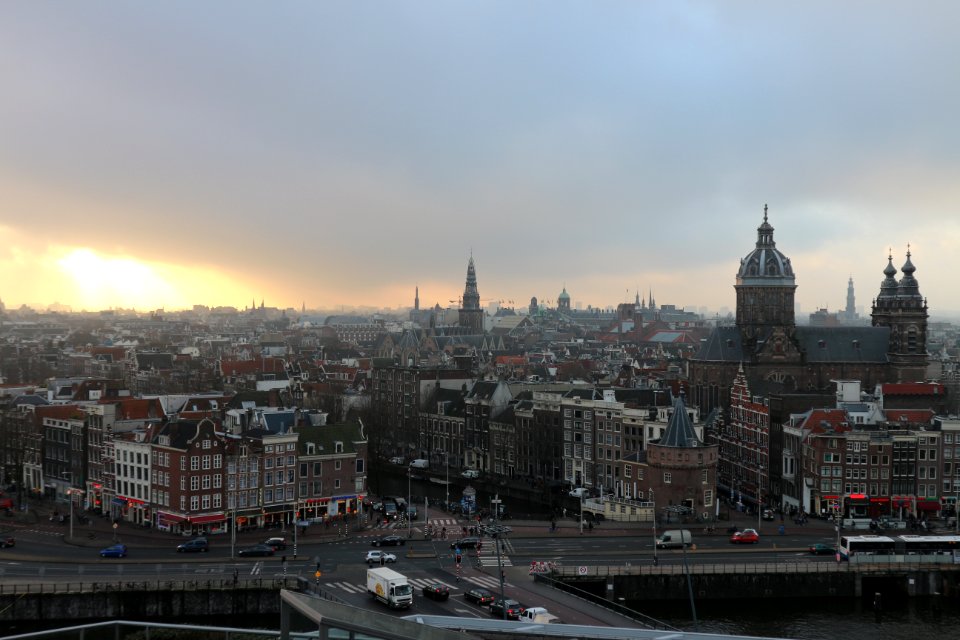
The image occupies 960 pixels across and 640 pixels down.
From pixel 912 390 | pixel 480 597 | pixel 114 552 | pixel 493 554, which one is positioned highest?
pixel 912 390

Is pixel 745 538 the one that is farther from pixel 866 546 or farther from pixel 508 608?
pixel 508 608

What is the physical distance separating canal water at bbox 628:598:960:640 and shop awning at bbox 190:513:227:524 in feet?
116

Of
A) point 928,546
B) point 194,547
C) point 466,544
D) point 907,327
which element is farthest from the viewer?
point 907,327

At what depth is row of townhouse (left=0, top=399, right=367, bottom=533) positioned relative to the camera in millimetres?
84938

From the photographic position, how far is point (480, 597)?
2410 inches

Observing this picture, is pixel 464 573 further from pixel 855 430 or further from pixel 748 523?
pixel 855 430

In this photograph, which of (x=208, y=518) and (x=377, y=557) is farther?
(x=208, y=518)

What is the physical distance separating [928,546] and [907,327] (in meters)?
60.0

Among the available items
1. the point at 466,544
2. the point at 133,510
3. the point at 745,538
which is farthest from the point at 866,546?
the point at 133,510

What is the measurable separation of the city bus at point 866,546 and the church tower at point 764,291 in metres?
56.3

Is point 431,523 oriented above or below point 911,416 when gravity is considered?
below

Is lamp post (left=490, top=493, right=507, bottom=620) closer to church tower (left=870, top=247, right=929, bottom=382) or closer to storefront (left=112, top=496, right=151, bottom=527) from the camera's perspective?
storefront (left=112, top=496, right=151, bottom=527)

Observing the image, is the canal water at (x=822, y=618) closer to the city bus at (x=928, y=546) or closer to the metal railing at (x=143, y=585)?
the city bus at (x=928, y=546)

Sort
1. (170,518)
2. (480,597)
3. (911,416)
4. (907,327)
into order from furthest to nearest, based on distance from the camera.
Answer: (907,327), (911,416), (170,518), (480,597)
